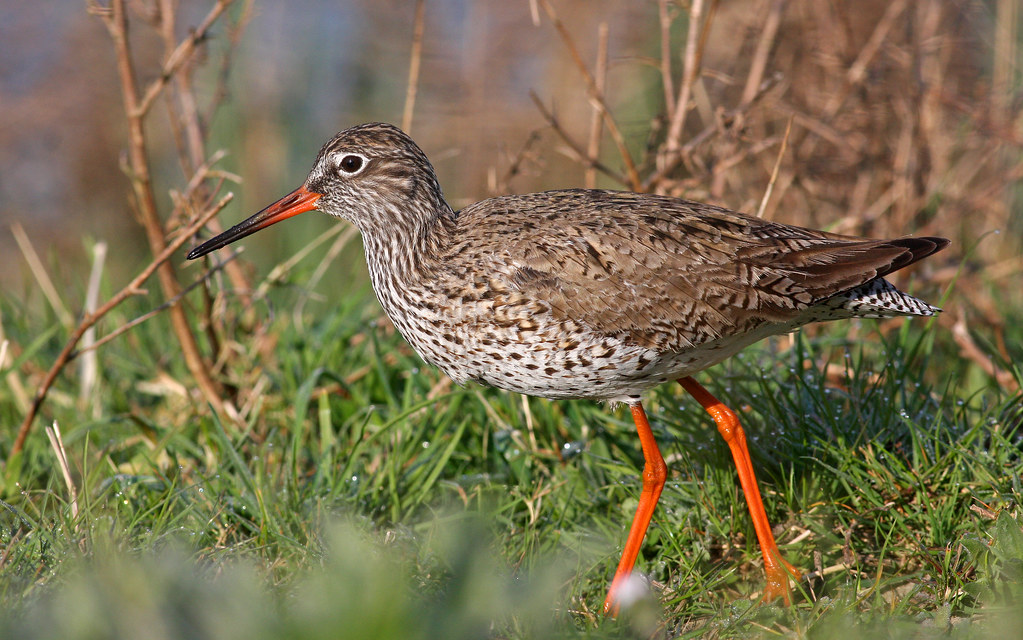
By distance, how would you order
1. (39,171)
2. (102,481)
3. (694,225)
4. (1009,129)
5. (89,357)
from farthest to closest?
1. (39,171)
2. (1009,129)
3. (89,357)
4. (102,481)
5. (694,225)

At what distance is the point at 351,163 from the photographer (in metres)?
4.22

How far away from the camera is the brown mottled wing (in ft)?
12.0

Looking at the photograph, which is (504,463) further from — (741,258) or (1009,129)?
(1009,129)

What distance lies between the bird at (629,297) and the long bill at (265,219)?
1.90 ft

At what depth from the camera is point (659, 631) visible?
3365mm

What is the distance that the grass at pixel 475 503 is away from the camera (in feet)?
8.07

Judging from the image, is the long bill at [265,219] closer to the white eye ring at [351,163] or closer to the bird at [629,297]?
the white eye ring at [351,163]

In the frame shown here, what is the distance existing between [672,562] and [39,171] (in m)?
8.51

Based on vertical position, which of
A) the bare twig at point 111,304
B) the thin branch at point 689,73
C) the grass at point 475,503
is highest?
the thin branch at point 689,73

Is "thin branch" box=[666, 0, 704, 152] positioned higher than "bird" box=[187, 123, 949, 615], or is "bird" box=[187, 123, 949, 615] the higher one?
"thin branch" box=[666, 0, 704, 152]

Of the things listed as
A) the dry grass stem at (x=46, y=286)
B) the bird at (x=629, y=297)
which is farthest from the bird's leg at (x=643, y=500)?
the dry grass stem at (x=46, y=286)

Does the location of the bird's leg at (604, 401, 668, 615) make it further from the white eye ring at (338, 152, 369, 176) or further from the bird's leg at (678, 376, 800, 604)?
the white eye ring at (338, 152, 369, 176)

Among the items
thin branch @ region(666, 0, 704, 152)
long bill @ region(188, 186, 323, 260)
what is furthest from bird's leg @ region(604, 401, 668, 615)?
thin branch @ region(666, 0, 704, 152)

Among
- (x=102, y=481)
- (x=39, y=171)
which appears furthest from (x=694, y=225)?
(x=39, y=171)
